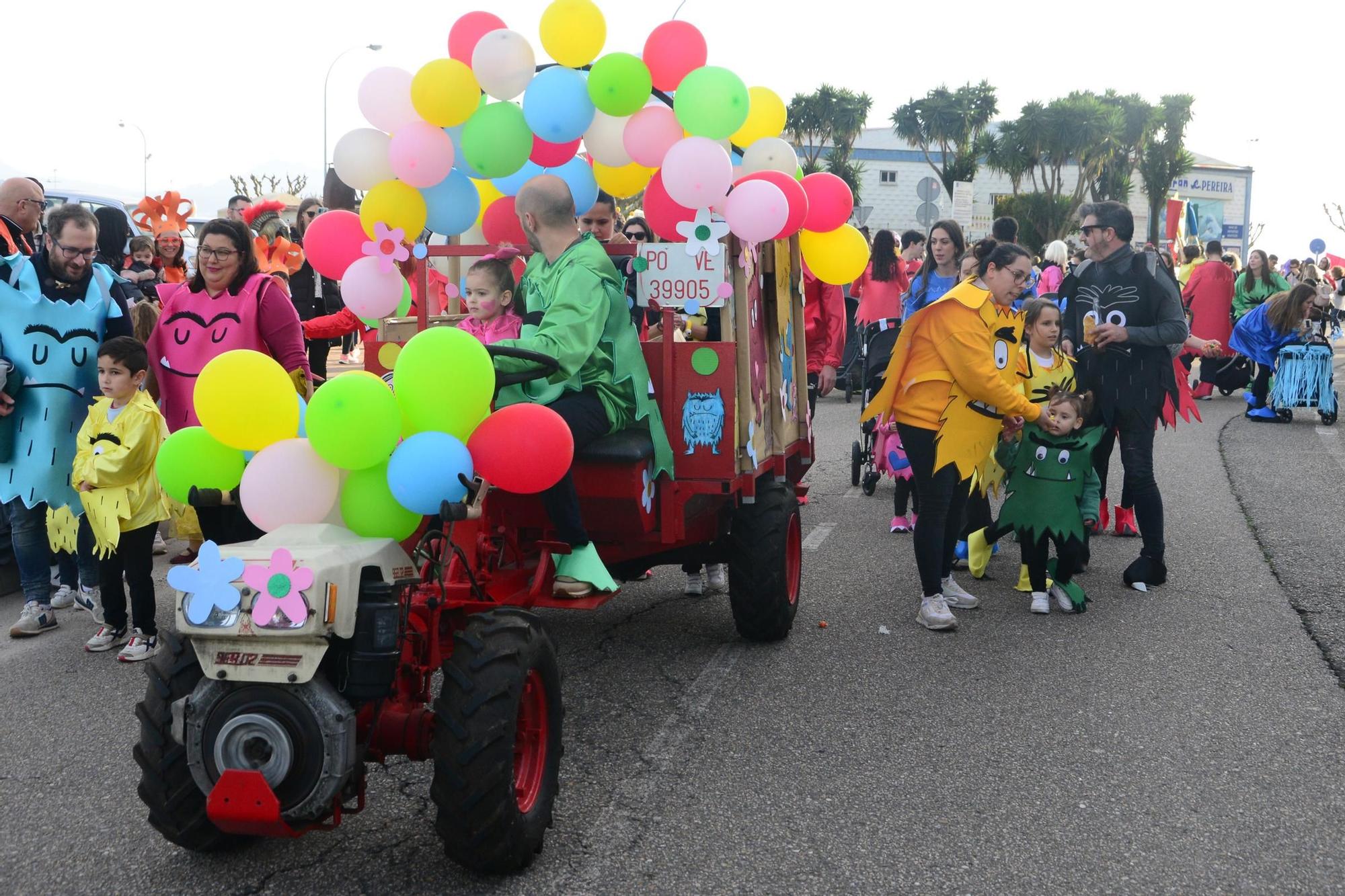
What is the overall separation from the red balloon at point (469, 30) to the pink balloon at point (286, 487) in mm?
2783

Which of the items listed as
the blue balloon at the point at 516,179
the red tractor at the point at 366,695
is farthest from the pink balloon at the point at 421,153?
the red tractor at the point at 366,695

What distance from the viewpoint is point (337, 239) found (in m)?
5.75

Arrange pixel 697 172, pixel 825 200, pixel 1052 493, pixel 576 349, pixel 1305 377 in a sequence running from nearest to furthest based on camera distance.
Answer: pixel 576 349 → pixel 697 172 → pixel 825 200 → pixel 1052 493 → pixel 1305 377

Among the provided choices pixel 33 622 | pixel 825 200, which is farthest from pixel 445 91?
pixel 33 622

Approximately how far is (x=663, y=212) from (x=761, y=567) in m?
1.70

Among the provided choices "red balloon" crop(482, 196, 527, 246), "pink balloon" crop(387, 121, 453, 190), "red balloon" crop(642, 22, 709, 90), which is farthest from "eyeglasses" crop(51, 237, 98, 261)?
"red balloon" crop(642, 22, 709, 90)

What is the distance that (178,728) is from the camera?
128 inches

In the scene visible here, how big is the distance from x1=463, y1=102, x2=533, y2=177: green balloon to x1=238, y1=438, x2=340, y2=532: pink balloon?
2.29m

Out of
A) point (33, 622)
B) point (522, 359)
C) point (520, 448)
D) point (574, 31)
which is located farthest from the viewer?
point (33, 622)

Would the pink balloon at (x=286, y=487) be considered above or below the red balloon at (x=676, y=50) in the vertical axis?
below

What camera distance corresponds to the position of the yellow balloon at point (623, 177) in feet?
19.8

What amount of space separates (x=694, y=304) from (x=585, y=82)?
3.84ft

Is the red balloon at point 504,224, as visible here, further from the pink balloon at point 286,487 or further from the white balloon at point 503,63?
the pink balloon at point 286,487

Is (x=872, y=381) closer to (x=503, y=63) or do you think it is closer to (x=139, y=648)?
(x=503, y=63)
